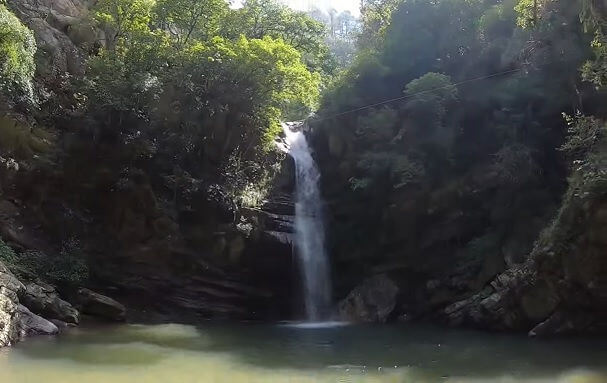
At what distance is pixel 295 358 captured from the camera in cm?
1089

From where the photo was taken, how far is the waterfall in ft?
66.3

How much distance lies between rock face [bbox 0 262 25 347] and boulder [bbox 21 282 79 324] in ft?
1.73

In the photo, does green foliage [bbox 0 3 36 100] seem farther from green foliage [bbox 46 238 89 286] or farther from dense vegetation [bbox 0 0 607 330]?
green foliage [bbox 46 238 89 286]

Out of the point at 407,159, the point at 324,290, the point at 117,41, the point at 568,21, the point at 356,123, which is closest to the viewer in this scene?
the point at 568,21

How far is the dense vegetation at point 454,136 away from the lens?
17.1m

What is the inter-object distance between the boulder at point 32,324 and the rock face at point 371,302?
10.2 metres

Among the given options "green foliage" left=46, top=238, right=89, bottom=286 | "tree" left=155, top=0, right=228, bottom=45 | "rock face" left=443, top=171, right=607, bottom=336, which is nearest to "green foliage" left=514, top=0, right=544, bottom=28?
"rock face" left=443, top=171, right=607, bottom=336

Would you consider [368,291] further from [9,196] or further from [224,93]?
[9,196]

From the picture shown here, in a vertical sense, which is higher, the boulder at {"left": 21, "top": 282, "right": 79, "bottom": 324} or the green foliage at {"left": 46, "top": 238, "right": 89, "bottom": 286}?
the green foliage at {"left": 46, "top": 238, "right": 89, "bottom": 286}

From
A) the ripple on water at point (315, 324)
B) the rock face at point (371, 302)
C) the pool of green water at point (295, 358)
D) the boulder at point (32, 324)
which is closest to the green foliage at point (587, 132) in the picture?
the pool of green water at point (295, 358)

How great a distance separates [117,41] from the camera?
2428 centimetres

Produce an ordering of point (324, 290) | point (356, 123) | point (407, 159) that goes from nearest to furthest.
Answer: point (407, 159)
point (324, 290)
point (356, 123)

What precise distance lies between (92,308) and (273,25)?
1854 centimetres

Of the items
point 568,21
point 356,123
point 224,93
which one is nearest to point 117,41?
point 224,93
